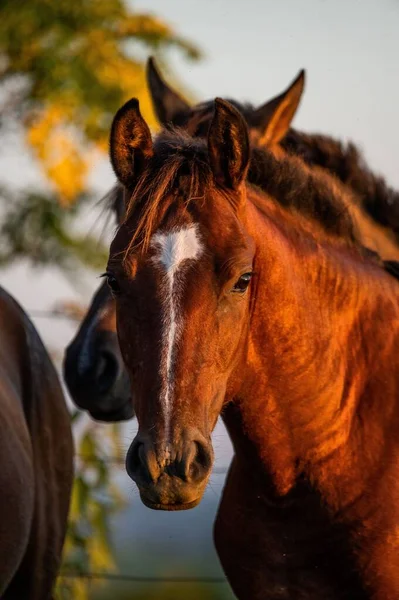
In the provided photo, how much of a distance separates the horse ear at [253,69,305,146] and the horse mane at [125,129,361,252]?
83cm

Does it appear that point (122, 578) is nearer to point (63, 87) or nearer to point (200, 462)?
point (200, 462)

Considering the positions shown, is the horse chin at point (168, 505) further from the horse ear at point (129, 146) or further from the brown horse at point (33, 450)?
the brown horse at point (33, 450)

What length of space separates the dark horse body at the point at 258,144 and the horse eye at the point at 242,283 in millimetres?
1094

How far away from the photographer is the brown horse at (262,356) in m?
2.81

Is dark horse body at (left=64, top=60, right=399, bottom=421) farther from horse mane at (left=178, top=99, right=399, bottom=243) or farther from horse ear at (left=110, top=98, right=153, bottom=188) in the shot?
horse ear at (left=110, top=98, right=153, bottom=188)

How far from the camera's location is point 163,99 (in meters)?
4.90

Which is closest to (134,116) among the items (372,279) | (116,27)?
(372,279)

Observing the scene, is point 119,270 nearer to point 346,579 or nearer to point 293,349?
point 293,349

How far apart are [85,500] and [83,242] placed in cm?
375

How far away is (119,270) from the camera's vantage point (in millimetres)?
2936

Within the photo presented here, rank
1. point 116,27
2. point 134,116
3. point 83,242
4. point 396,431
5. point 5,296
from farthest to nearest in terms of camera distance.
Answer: point 116,27 < point 83,242 < point 5,296 < point 396,431 < point 134,116

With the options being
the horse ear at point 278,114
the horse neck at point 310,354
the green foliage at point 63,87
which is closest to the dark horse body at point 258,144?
the horse ear at point 278,114

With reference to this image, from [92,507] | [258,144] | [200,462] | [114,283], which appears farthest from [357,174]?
[92,507]

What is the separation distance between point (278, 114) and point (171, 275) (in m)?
2.00
